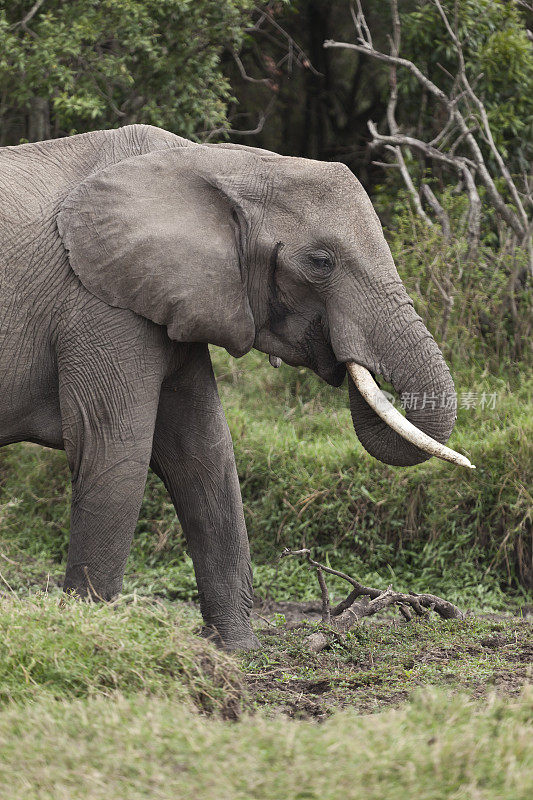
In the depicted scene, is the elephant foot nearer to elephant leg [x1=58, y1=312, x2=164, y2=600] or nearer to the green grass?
elephant leg [x1=58, y1=312, x2=164, y2=600]

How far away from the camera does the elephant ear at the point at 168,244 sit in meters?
5.28

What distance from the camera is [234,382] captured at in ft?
33.9

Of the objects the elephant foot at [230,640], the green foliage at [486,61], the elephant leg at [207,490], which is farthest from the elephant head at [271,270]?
the green foliage at [486,61]

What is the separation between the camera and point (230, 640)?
5957 millimetres

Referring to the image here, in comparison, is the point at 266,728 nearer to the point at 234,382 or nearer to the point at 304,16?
the point at 234,382

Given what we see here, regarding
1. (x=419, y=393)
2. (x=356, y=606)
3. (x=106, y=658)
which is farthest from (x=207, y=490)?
(x=106, y=658)

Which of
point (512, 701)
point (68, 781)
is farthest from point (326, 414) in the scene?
point (68, 781)

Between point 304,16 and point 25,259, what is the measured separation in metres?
8.70

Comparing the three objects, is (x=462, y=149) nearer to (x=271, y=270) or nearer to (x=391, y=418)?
(x=271, y=270)

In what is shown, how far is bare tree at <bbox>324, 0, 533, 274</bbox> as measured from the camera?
1028cm

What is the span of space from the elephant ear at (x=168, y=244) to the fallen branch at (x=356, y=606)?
1.24m

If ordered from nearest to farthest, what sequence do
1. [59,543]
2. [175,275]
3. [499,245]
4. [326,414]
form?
1. [175,275]
2. [59,543]
3. [326,414]
4. [499,245]

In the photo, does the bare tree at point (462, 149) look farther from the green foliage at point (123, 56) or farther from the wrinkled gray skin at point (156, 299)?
the wrinkled gray skin at point (156, 299)

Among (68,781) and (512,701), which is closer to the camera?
(68,781)
